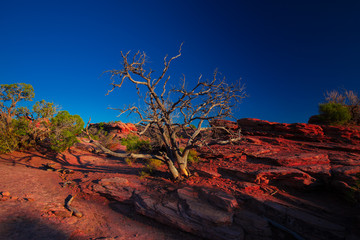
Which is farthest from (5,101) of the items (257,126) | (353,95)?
(353,95)

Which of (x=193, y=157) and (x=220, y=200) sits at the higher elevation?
(x=193, y=157)

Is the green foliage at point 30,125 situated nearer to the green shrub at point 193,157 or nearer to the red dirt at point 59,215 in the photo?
the red dirt at point 59,215

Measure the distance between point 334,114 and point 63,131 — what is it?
82.1ft

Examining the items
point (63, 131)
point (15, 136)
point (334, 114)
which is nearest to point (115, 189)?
point (63, 131)

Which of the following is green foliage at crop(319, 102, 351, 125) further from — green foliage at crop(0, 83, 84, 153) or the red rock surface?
green foliage at crop(0, 83, 84, 153)

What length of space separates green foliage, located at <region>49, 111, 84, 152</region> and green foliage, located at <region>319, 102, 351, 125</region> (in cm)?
2395

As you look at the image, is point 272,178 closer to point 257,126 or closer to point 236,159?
point 236,159

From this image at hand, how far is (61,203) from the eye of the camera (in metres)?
6.05

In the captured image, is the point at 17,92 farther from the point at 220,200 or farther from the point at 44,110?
the point at 220,200

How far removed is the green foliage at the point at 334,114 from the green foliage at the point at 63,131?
24.0 metres

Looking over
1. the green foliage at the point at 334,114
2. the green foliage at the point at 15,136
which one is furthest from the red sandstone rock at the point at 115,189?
the green foliage at the point at 334,114

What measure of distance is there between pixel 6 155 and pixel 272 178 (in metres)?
17.4

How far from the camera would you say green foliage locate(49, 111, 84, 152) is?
1284cm

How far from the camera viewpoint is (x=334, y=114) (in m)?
15.3
